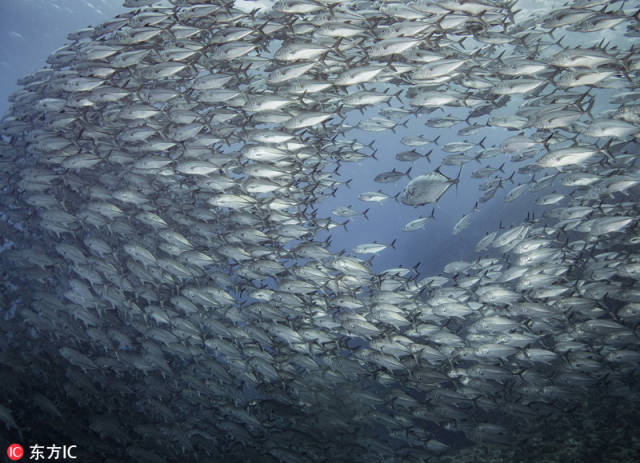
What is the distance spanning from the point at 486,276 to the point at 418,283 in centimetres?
152

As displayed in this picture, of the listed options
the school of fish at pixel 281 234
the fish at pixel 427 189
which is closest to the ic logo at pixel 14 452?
the school of fish at pixel 281 234

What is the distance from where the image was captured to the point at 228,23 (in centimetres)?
560

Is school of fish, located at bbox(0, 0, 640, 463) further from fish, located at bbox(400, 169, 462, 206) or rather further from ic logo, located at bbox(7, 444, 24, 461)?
ic logo, located at bbox(7, 444, 24, 461)

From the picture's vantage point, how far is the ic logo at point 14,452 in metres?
6.23

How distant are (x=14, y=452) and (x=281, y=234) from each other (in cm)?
610

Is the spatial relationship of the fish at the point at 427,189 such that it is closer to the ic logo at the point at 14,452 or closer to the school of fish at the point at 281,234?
the school of fish at the point at 281,234

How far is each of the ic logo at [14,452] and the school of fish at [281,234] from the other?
68 cm

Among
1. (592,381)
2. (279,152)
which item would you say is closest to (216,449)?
(279,152)

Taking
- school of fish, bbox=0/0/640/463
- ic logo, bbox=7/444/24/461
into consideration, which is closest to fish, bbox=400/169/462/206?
school of fish, bbox=0/0/640/463

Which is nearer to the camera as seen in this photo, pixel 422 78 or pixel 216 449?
pixel 422 78

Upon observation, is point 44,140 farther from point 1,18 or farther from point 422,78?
point 1,18

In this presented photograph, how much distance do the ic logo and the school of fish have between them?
0.68 meters

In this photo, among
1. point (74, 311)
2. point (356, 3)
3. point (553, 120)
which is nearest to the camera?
point (553, 120)

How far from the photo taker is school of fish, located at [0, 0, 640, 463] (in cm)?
537
